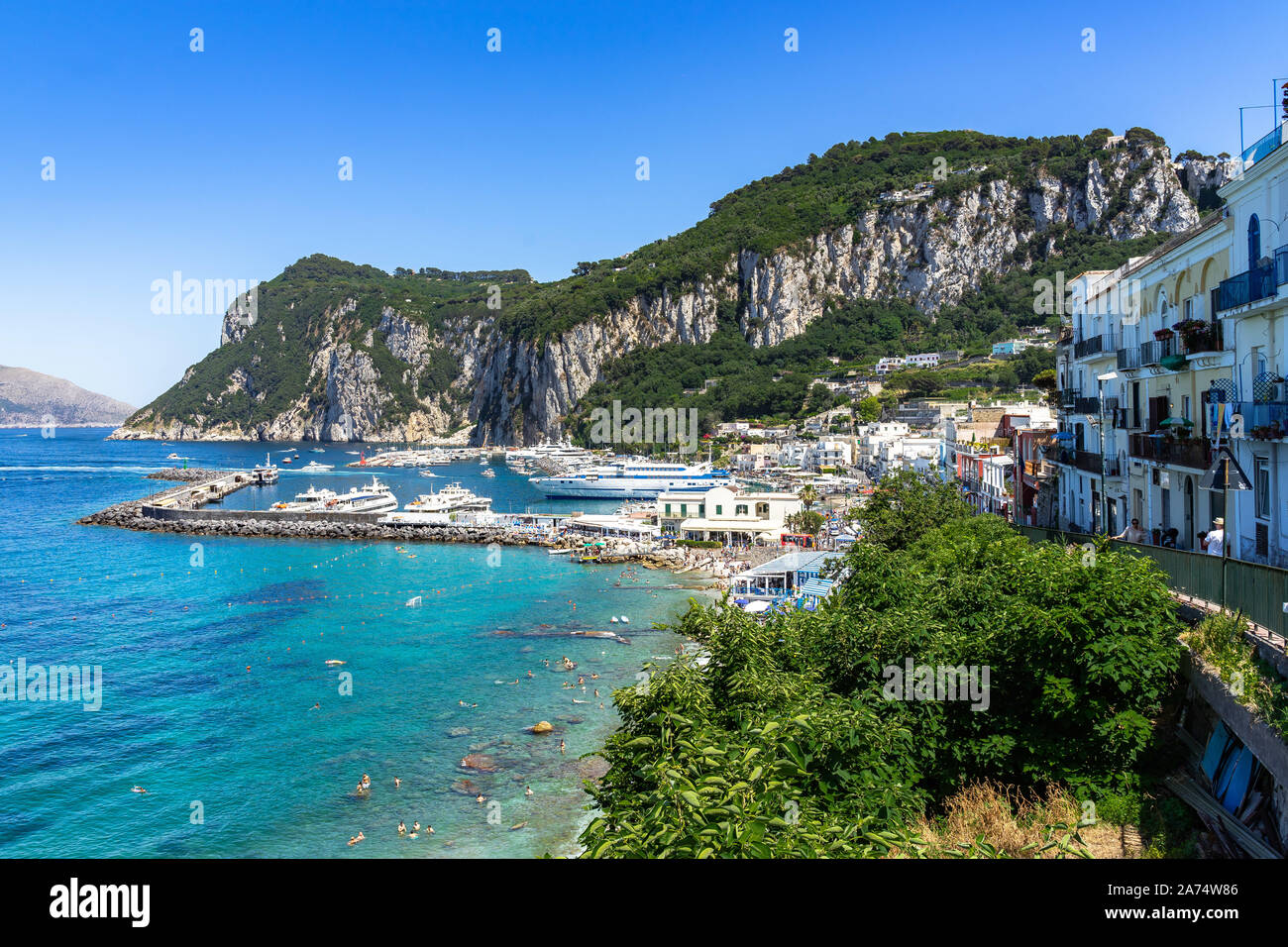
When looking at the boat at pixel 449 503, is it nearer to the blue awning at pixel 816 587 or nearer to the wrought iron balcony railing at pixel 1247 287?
the blue awning at pixel 816 587

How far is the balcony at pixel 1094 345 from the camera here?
2322 centimetres

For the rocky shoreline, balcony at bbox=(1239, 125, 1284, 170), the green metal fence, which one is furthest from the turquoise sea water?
balcony at bbox=(1239, 125, 1284, 170)

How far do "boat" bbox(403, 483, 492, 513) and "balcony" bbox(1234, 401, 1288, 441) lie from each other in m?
62.9

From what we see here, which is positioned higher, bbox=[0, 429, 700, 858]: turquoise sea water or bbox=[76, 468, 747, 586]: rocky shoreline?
bbox=[76, 468, 747, 586]: rocky shoreline

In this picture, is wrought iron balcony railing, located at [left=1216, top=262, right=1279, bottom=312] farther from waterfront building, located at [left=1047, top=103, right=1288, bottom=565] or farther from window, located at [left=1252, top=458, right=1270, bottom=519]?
window, located at [left=1252, top=458, right=1270, bottom=519]

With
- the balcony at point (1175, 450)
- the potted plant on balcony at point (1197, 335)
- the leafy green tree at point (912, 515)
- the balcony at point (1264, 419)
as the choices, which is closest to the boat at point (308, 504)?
the leafy green tree at point (912, 515)

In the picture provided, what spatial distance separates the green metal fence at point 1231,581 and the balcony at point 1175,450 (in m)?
3.35

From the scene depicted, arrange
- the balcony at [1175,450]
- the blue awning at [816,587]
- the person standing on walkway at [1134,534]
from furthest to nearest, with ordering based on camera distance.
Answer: the blue awning at [816,587] → the person standing on walkway at [1134,534] → the balcony at [1175,450]

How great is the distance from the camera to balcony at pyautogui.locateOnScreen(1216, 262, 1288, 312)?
1270 centimetres

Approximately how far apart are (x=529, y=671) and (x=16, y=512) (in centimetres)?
7296

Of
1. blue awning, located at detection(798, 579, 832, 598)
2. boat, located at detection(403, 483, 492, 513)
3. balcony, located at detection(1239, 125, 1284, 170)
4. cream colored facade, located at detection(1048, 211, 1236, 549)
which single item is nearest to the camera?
balcony, located at detection(1239, 125, 1284, 170)

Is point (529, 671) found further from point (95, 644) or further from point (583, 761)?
point (95, 644)

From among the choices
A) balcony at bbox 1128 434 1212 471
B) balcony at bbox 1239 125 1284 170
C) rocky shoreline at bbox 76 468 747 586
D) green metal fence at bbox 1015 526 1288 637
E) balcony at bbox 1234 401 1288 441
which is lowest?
rocky shoreline at bbox 76 468 747 586
